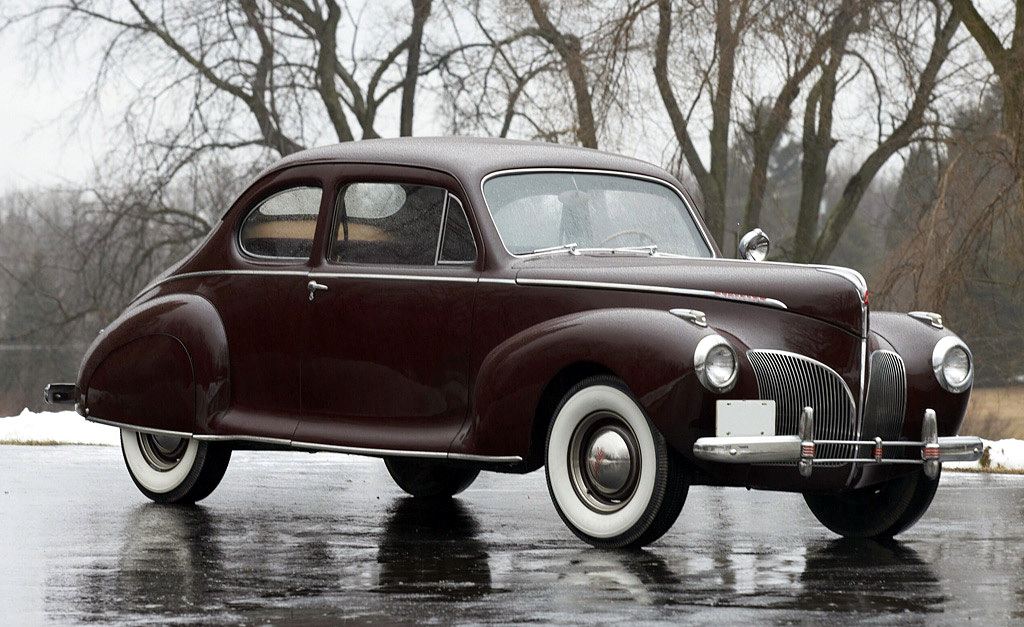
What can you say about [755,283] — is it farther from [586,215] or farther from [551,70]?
[551,70]

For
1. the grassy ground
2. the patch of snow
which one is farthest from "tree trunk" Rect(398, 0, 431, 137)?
the patch of snow

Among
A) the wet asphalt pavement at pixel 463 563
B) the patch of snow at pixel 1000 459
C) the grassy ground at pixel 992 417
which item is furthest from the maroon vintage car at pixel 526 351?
the grassy ground at pixel 992 417

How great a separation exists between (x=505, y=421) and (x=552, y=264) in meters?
0.82

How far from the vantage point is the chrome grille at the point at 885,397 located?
23.6ft

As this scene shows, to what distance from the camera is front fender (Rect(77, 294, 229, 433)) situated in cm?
869

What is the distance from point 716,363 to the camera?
6.77 metres

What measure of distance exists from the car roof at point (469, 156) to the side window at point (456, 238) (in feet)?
0.54

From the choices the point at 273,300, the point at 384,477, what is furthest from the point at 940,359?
the point at 384,477

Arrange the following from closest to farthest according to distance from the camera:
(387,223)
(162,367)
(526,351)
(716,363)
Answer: (716,363) < (526,351) < (387,223) < (162,367)

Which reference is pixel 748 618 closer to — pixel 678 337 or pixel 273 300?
pixel 678 337

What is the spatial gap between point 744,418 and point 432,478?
3.39 m

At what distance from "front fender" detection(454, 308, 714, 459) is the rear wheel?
2077mm

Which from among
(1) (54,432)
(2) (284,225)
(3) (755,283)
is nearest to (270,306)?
(2) (284,225)

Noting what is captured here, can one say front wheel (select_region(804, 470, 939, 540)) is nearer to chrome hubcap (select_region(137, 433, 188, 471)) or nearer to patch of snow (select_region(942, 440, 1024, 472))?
chrome hubcap (select_region(137, 433, 188, 471))
